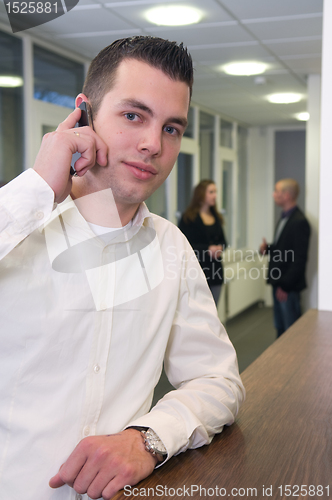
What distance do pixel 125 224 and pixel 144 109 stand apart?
253 millimetres

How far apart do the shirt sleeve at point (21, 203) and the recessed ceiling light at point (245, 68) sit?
3.95 meters

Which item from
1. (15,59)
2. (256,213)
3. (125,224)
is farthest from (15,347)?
(256,213)

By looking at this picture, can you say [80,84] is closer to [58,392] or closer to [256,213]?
[58,392]

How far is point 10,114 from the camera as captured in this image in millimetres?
3404

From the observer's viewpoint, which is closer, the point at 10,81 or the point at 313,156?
the point at 10,81

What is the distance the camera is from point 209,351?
3.41ft

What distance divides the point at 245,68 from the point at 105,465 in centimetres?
434

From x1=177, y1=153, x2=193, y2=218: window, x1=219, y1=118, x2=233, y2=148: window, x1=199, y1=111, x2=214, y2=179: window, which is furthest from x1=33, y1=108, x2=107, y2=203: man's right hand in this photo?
x1=219, y1=118, x2=233, y2=148: window

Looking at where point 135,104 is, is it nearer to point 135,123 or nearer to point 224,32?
point 135,123

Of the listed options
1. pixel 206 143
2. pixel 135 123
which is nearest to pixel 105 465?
pixel 135 123

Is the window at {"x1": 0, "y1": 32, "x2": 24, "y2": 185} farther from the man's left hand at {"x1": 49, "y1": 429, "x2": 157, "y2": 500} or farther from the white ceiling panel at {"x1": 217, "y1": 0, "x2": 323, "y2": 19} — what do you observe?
the man's left hand at {"x1": 49, "y1": 429, "x2": 157, "y2": 500}

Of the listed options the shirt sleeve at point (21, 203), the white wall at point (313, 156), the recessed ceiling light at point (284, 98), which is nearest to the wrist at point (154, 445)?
the shirt sleeve at point (21, 203)

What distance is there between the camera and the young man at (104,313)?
83 cm

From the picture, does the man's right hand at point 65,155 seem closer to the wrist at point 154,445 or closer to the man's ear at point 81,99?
the man's ear at point 81,99
